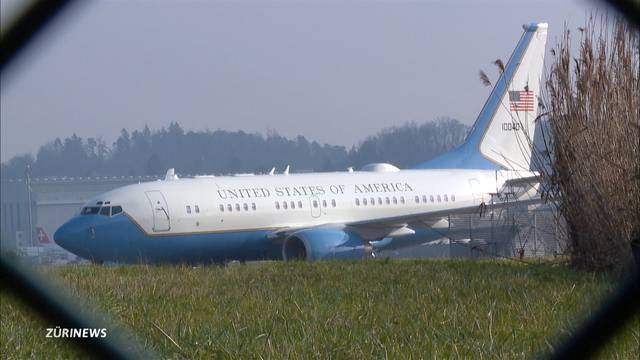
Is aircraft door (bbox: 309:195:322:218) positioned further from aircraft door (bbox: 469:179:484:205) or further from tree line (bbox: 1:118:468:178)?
tree line (bbox: 1:118:468:178)

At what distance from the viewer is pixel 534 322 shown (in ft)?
15.7

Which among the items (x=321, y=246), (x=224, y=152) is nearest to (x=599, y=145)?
(x=321, y=246)

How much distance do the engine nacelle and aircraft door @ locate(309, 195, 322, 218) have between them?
884 millimetres

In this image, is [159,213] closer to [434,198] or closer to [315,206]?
[315,206]

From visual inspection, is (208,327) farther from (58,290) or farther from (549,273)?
(549,273)

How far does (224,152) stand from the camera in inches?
1638

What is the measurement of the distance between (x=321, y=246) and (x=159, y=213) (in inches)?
127

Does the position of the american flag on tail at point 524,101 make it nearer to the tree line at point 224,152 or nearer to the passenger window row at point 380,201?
the passenger window row at point 380,201

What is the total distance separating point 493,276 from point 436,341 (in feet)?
10.9

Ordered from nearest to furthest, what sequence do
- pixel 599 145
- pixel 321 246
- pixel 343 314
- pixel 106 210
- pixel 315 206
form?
pixel 343 314 → pixel 599 145 → pixel 106 210 → pixel 321 246 → pixel 315 206

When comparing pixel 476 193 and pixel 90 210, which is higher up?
pixel 90 210

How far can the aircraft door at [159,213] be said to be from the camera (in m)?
19.0

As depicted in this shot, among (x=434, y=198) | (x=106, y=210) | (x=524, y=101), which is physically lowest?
(x=434, y=198)

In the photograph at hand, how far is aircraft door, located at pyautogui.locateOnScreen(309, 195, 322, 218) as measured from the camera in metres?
21.5
